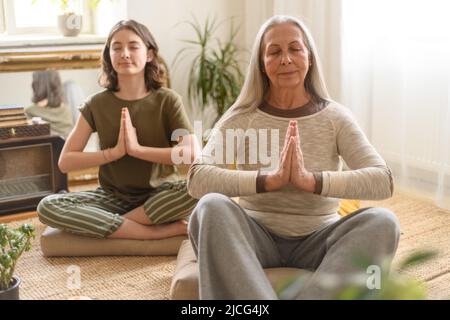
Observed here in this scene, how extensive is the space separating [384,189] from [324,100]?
14.6 inches

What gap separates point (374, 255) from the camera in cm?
163

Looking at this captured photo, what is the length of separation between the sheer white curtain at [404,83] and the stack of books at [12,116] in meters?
1.68

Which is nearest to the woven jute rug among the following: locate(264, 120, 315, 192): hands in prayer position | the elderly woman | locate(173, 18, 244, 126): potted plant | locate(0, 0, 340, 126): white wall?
the elderly woman

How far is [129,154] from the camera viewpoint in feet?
8.01

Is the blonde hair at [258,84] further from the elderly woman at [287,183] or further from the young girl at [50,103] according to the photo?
the young girl at [50,103]

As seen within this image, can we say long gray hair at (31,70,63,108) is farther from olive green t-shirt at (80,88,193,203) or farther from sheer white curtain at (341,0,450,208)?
sheer white curtain at (341,0,450,208)

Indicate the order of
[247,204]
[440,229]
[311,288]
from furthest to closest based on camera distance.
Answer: [440,229] < [247,204] < [311,288]

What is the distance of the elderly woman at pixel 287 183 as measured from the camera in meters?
1.62

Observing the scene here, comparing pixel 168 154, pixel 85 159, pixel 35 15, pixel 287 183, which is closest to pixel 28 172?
pixel 85 159

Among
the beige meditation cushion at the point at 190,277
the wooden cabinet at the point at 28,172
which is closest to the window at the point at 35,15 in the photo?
the wooden cabinet at the point at 28,172

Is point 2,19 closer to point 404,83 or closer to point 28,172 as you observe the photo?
point 28,172

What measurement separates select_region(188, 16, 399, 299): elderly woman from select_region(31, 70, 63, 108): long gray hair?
169 centimetres
